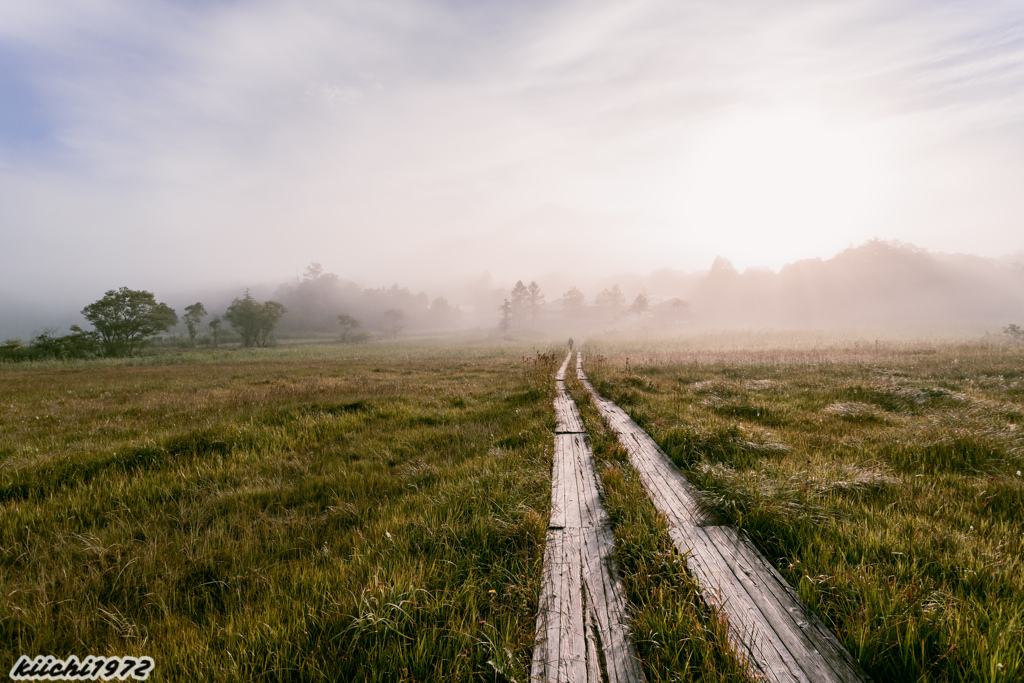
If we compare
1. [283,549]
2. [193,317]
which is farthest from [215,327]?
[283,549]

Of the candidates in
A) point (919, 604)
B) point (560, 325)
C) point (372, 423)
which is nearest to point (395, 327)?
point (560, 325)

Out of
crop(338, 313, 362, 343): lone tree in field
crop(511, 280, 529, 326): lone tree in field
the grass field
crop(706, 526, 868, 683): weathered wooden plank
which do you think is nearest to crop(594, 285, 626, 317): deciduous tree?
crop(511, 280, 529, 326): lone tree in field

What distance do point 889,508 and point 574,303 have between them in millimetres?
119811

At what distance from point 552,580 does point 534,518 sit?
695mm

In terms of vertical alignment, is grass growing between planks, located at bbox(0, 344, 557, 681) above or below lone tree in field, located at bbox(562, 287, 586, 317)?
below

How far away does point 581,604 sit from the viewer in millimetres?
2572

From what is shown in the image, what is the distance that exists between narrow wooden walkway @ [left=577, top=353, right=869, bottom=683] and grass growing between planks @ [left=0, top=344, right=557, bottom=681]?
1326mm

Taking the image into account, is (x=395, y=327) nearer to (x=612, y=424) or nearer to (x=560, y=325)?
(x=560, y=325)

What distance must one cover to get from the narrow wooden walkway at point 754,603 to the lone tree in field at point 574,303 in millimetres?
118859

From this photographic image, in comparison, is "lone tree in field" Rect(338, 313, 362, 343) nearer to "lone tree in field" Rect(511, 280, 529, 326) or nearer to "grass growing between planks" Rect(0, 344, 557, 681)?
"lone tree in field" Rect(511, 280, 529, 326)

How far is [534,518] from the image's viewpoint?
3.50m

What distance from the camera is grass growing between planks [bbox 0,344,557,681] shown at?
86.2 inches

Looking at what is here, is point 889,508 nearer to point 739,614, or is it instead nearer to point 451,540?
point 739,614

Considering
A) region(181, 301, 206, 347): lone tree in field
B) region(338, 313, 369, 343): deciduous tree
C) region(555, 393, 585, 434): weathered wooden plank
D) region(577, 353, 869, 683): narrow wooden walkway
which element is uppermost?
region(181, 301, 206, 347): lone tree in field
